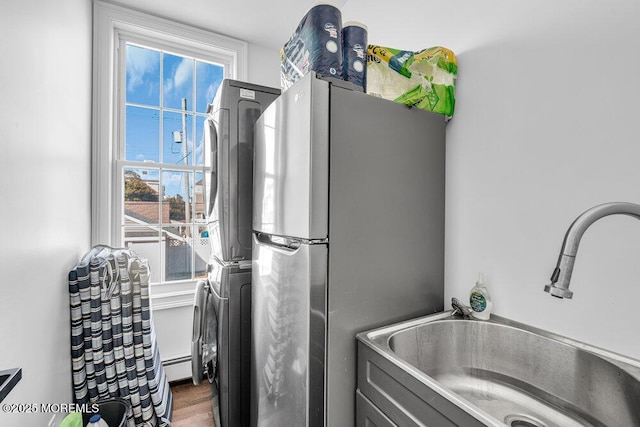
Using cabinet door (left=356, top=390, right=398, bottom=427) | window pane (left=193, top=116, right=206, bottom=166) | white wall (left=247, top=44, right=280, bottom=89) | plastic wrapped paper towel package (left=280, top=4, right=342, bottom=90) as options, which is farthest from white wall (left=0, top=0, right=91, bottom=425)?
white wall (left=247, top=44, right=280, bottom=89)

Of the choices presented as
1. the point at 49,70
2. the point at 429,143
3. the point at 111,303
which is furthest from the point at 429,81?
the point at 111,303

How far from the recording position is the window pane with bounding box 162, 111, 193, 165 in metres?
2.37

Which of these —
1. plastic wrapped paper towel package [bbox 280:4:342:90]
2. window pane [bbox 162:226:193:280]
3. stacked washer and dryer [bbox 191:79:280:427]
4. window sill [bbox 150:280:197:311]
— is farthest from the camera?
window pane [bbox 162:226:193:280]

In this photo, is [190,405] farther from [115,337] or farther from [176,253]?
[176,253]

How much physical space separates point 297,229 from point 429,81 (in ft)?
2.73

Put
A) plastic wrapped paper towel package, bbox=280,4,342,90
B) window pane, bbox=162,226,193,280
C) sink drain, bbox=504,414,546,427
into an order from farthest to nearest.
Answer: window pane, bbox=162,226,193,280
plastic wrapped paper towel package, bbox=280,4,342,90
sink drain, bbox=504,414,546,427

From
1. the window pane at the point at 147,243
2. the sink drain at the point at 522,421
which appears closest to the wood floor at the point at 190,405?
the window pane at the point at 147,243

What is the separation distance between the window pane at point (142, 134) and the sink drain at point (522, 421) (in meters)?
2.61

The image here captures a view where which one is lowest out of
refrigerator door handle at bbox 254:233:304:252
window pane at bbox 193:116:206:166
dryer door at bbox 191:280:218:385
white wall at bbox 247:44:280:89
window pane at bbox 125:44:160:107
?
dryer door at bbox 191:280:218:385

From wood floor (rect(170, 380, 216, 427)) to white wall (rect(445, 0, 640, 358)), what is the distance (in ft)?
5.86

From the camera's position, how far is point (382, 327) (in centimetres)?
104

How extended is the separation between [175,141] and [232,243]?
53.1 inches

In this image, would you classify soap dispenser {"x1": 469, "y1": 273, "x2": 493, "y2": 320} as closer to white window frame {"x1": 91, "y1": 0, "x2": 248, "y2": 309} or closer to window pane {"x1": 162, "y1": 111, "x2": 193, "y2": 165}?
white window frame {"x1": 91, "y1": 0, "x2": 248, "y2": 309}

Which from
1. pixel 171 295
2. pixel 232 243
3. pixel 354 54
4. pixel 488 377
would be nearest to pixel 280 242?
pixel 232 243
